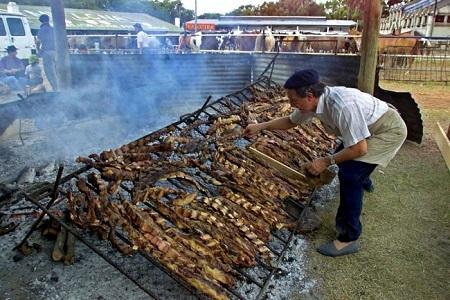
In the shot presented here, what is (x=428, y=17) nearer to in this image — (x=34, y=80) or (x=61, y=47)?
(x=34, y=80)

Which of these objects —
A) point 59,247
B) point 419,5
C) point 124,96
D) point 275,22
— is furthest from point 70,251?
point 419,5

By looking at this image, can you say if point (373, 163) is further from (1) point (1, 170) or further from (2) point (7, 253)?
(1) point (1, 170)

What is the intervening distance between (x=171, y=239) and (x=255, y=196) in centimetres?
139

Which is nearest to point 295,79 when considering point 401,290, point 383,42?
point 401,290

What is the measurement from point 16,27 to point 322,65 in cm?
1418

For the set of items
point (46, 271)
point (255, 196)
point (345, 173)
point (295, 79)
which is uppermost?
point (295, 79)

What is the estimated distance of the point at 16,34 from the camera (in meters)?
16.6

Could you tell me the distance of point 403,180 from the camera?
6.11 meters

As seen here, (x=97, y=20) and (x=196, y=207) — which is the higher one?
(x=97, y=20)

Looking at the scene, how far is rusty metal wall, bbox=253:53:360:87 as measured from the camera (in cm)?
855

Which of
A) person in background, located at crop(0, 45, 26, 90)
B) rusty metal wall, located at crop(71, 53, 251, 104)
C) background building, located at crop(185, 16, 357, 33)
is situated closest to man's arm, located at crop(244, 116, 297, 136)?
rusty metal wall, located at crop(71, 53, 251, 104)

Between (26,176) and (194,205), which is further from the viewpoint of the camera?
(26,176)

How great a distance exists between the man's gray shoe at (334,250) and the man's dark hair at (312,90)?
1688mm

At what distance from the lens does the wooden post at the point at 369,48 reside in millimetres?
7469
